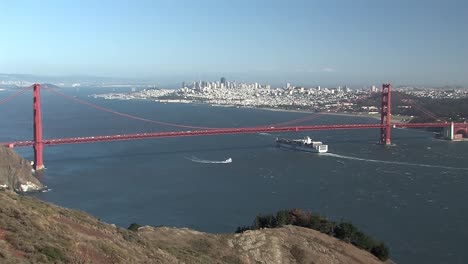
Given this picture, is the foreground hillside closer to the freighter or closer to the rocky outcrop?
the rocky outcrop

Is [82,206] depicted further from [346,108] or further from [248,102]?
[248,102]

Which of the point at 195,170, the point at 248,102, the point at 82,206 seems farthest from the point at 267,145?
the point at 248,102

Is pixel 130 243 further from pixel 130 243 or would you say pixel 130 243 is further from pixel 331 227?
pixel 331 227

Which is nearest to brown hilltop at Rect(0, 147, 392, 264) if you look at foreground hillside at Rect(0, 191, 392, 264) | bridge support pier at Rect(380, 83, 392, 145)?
foreground hillside at Rect(0, 191, 392, 264)

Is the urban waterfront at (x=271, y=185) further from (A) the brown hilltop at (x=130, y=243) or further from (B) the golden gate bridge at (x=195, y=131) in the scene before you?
(A) the brown hilltop at (x=130, y=243)

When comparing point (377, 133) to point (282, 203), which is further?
point (377, 133)

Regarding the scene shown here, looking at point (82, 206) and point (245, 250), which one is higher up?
point (245, 250)

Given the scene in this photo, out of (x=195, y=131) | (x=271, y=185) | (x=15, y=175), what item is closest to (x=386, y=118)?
(x=195, y=131)
